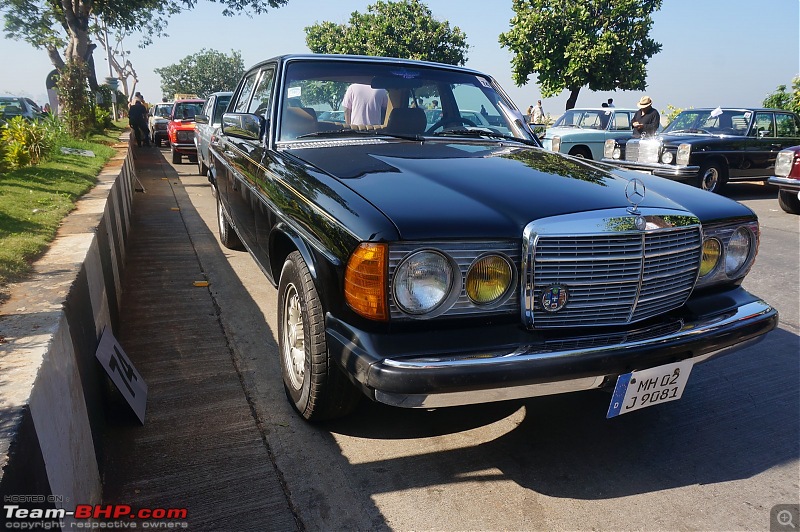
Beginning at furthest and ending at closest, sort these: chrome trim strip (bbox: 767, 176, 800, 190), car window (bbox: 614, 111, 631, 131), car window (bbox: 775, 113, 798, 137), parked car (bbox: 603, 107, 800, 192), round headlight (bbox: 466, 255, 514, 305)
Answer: car window (bbox: 614, 111, 631, 131), car window (bbox: 775, 113, 798, 137), parked car (bbox: 603, 107, 800, 192), chrome trim strip (bbox: 767, 176, 800, 190), round headlight (bbox: 466, 255, 514, 305)

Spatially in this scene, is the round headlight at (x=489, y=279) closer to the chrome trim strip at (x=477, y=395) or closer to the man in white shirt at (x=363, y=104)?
the chrome trim strip at (x=477, y=395)

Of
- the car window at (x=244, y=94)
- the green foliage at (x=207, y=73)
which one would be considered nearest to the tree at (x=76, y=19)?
the car window at (x=244, y=94)

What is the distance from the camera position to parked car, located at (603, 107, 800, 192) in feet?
34.0

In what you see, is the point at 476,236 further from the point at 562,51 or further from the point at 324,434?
the point at 562,51

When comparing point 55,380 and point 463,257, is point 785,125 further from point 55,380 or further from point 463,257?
point 55,380

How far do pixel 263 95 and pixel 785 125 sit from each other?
Result: 37.8 ft

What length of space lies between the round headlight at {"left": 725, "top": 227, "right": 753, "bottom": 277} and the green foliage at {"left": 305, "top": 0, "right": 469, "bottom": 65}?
110ft

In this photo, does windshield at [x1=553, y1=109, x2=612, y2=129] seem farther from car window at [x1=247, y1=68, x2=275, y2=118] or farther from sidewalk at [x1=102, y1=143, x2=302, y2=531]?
sidewalk at [x1=102, y1=143, x2=302, y2=531]

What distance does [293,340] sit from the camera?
2.82 meters

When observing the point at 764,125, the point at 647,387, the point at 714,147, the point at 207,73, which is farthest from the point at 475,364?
the point at 207,73

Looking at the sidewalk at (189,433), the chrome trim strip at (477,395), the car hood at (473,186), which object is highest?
the car hood at (473,186)

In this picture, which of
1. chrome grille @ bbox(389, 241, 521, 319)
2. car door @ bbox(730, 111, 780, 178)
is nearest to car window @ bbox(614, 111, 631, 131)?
car door @ bbox(730, 111, 780, 178)

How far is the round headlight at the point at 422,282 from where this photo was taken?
6.71ft

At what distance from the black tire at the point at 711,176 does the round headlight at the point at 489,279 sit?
9.82 m
